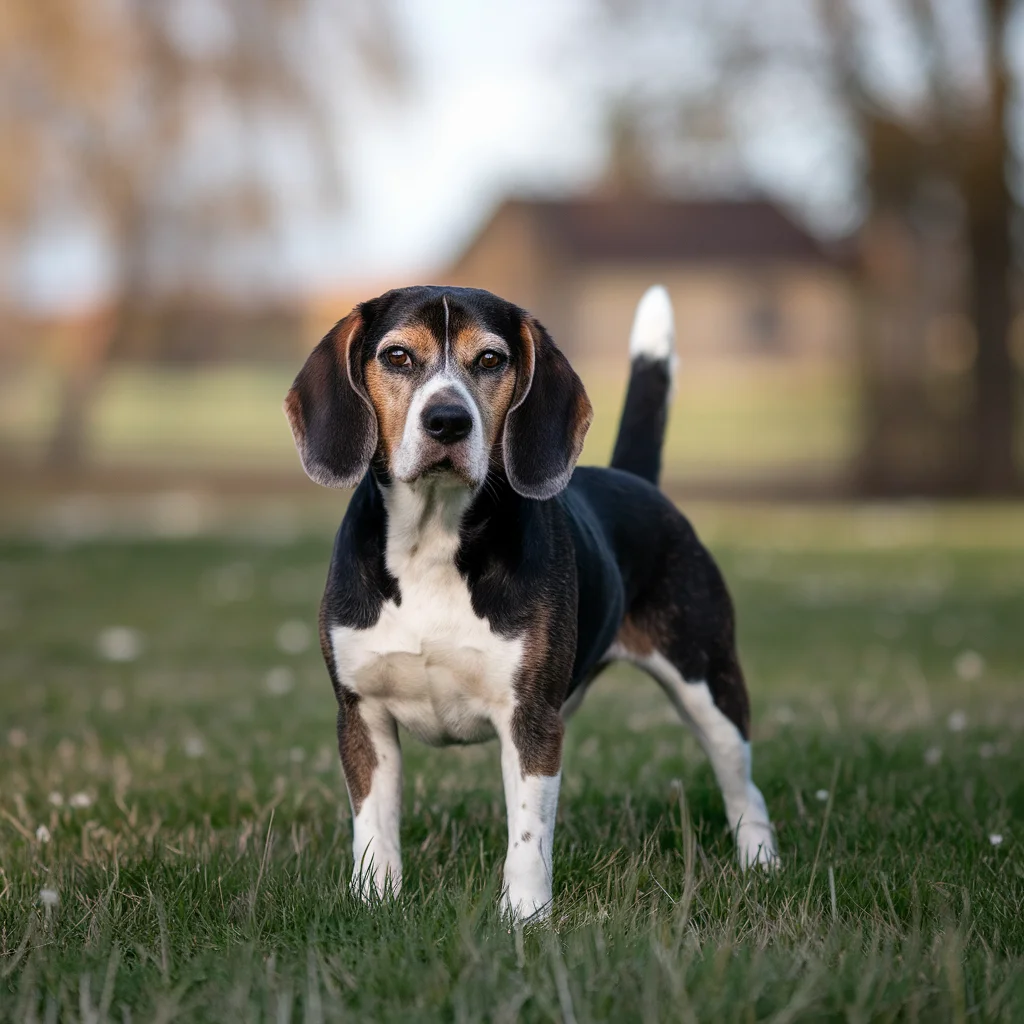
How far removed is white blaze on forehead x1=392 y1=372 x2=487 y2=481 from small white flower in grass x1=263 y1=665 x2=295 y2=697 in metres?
3.99


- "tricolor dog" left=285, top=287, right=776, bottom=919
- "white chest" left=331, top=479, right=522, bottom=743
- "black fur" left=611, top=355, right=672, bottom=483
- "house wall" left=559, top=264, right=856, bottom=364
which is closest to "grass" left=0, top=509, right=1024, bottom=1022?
"tricolor dog" left=285, top=287, right=776, bottom=919

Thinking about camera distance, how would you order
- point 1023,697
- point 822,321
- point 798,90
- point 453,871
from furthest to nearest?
point 822,321 → point 798,90 → point 1023,697 → point 453,871

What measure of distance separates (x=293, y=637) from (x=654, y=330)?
514 cm

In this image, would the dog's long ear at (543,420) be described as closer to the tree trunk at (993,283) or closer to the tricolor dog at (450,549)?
the tricolor dog at (450,549)

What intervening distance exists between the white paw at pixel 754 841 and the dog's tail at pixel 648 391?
122 centimetres

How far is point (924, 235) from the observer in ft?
67.8

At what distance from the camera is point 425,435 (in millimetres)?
3432

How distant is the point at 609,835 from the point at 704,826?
1.21 feet

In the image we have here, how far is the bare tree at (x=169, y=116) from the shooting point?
2131 cm

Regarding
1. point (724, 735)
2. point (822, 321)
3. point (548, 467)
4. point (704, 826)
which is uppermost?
point (548, 467)

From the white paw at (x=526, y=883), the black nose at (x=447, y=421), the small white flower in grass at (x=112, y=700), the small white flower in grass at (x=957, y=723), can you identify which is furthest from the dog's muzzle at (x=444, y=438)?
the small white flower in grass at (x=112, y=700)

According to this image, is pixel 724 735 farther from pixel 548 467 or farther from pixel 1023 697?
pixel 1023 697

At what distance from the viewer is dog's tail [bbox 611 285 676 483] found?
4875mm

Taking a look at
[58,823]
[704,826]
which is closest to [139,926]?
[58,823]
